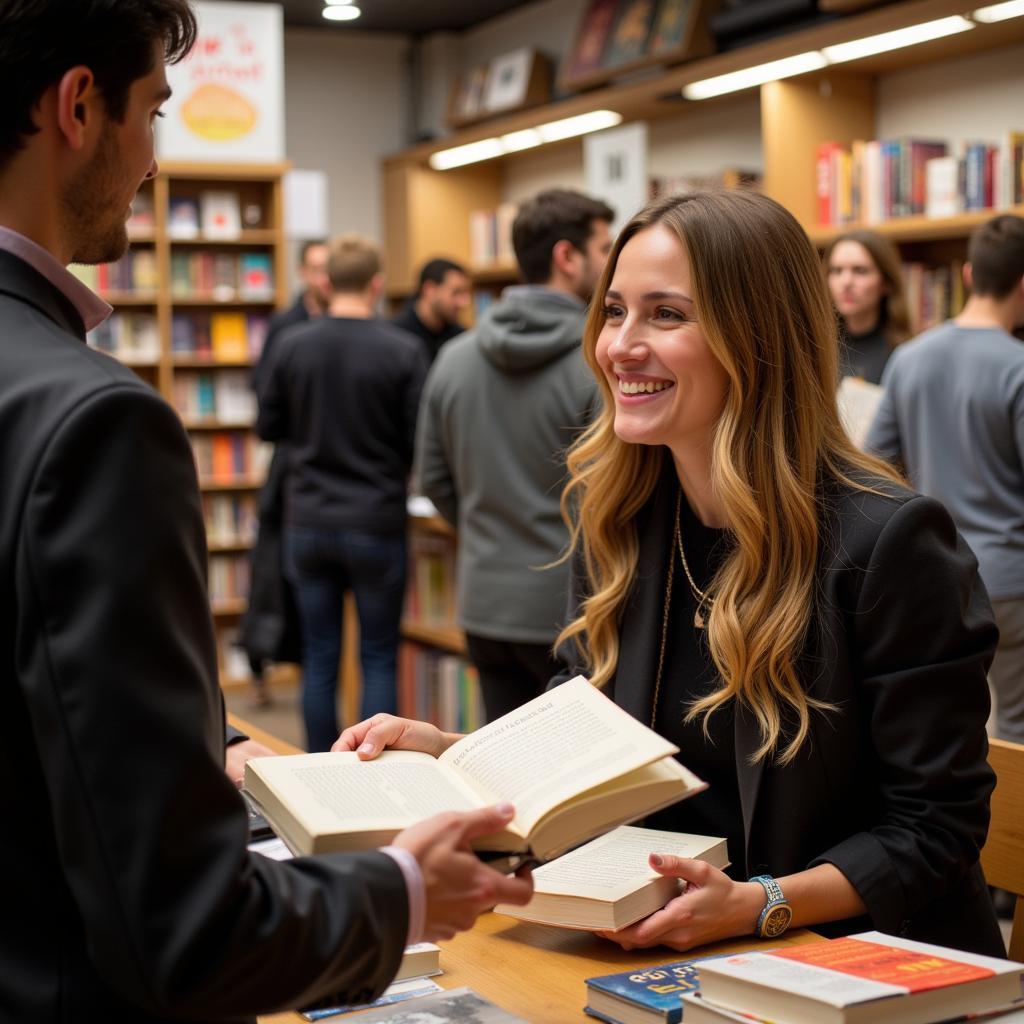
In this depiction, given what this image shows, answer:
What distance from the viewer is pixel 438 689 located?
505 centimetres

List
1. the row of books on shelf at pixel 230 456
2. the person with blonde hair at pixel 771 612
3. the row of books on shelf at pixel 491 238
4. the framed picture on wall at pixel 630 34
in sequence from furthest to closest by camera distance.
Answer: the row of books on shelf at pixel 491 238 < the row of books on shelf at pixel 230 456 < the framed picture on wall at pixel 630 34 < the person with blonde hair at pixel 771 612

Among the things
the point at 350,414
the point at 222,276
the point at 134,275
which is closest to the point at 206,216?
the point at 222,276

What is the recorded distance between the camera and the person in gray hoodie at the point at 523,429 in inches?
129

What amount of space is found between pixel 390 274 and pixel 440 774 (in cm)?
695

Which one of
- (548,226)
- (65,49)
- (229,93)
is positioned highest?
(229,93)

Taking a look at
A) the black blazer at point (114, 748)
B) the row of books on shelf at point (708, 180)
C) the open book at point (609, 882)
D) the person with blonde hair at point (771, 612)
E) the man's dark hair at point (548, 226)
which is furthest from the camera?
the row of books on shelf at point (708, 180)

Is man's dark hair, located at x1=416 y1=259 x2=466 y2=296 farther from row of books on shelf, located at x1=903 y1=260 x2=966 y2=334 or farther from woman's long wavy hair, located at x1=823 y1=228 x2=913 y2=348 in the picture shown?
woman's long wavy hair, located at x1=823 y1=228 x2=913 y2=348

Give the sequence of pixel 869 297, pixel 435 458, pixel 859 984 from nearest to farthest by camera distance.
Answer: pixel 859 984 < pixel 435 458 < pixel 869 297

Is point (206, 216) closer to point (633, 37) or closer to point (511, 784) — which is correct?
point (633, 37)

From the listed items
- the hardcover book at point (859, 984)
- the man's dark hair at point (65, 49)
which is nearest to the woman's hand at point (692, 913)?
the hardcover book at point (859, 984)

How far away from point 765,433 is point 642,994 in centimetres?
74

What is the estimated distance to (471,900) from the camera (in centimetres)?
99

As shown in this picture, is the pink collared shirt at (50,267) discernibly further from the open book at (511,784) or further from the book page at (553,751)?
the book page at (553,751)

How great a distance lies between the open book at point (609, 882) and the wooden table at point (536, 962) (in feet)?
0.09
